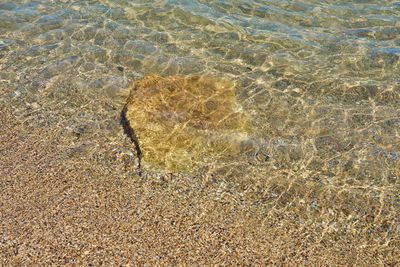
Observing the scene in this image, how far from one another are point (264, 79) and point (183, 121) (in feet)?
5.79

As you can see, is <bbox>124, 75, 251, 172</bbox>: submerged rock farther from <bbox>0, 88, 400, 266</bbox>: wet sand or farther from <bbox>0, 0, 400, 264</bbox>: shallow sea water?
<bbox>0, 88, 400, 266</bbox>: wet sand

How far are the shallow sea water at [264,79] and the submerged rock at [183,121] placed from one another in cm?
19

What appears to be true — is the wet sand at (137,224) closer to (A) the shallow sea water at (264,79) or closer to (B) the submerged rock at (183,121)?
(A) the shallow sea water at (264,79)

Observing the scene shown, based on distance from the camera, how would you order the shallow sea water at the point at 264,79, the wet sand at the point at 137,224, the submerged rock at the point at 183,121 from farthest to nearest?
the submerged rock at the point at 183,121
the shallow sea water at the point at 264,79
the wet sand at the point at 137,224

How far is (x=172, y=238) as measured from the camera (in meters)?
3.05

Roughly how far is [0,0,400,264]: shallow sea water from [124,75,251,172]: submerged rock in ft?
0.61

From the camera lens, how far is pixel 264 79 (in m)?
5.22

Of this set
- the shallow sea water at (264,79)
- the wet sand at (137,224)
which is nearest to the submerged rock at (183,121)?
the shallow sea water at (264,79)

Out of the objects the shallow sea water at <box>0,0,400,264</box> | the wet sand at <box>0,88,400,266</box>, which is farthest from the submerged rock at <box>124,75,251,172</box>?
the wet sand at <box>0,88,400,266</box>

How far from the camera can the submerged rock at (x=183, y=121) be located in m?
3.89

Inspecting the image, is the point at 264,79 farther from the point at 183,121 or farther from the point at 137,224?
the point at 137,224

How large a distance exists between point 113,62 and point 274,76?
288 centimetres

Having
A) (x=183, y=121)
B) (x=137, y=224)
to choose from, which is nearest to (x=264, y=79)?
(x=183, y=121)

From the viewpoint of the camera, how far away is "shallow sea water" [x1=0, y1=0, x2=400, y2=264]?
359cm
